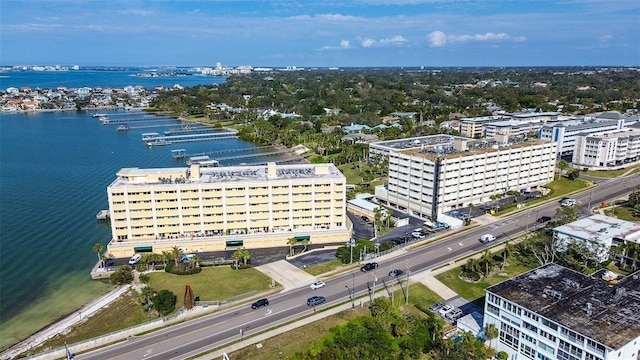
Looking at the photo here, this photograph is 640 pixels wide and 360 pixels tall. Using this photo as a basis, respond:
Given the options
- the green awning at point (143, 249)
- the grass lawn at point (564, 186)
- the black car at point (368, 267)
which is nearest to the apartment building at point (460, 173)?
the grass lawn at point (564, 186)

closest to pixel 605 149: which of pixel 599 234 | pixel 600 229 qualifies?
pixel 600 229

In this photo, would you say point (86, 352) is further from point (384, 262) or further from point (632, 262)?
point (632, 262)

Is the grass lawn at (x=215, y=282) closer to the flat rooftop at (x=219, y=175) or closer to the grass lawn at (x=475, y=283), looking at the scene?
the flat rooftop at (x=219, y=175)

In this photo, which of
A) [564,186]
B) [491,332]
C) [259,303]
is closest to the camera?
[491,332]

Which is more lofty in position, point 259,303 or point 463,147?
point 463,147

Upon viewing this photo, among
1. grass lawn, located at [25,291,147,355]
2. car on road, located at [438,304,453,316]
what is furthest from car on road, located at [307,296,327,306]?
grass lawn, located at [25,291,147,355]

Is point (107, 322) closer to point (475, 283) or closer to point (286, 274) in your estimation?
point (286, 274)

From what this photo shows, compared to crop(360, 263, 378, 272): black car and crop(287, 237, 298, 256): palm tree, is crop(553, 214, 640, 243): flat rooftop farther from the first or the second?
crop(287, 237, 298, 256): palm tree
